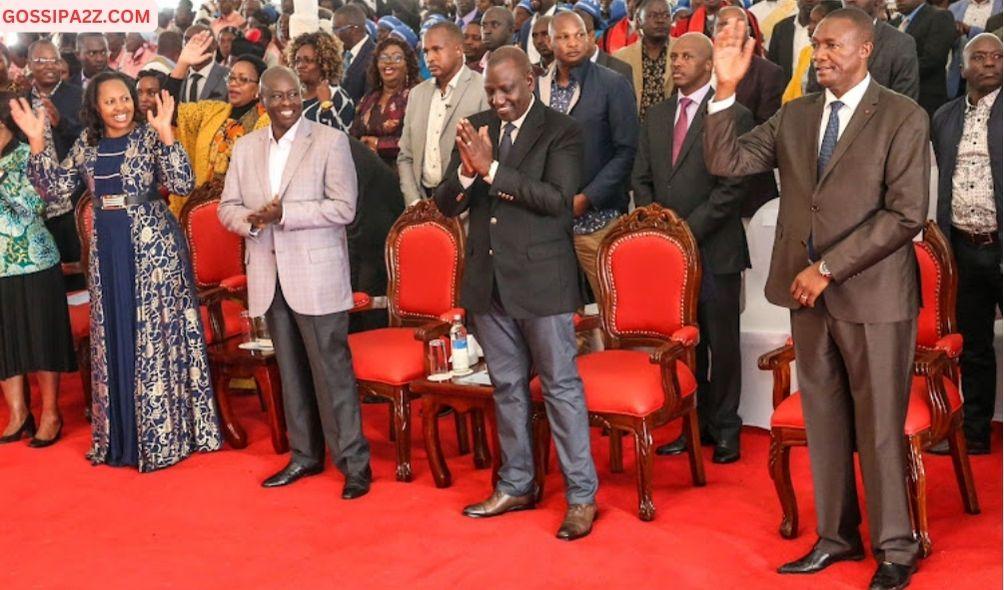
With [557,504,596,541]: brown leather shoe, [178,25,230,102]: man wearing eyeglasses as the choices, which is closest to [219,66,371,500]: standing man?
[557,504,596,541]: brown leather shoe

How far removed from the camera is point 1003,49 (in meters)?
4.72

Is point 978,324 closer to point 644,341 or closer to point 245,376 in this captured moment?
point 644,341

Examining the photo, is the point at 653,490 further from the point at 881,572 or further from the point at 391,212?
the point at 391,212

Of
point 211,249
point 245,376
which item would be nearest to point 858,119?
point 245,376

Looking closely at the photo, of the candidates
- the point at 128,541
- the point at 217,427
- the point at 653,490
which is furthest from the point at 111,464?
the point at 653,490

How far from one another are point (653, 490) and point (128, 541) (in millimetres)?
1970

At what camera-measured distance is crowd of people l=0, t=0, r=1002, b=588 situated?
3553 mm

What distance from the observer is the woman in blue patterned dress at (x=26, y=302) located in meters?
5.52

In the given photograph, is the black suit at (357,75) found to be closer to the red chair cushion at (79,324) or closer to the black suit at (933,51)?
the red chair cushion at (79,324)

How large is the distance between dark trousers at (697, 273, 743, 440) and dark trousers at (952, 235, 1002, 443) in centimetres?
87

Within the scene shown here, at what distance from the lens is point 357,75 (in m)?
7.60

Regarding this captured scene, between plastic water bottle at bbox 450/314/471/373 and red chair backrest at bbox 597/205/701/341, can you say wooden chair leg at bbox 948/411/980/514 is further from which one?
plastic water bottle at bbox 450/314/471/373

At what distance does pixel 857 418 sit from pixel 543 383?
109 centimetres

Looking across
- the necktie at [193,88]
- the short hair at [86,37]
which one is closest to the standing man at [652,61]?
the necktie at [193,88]
